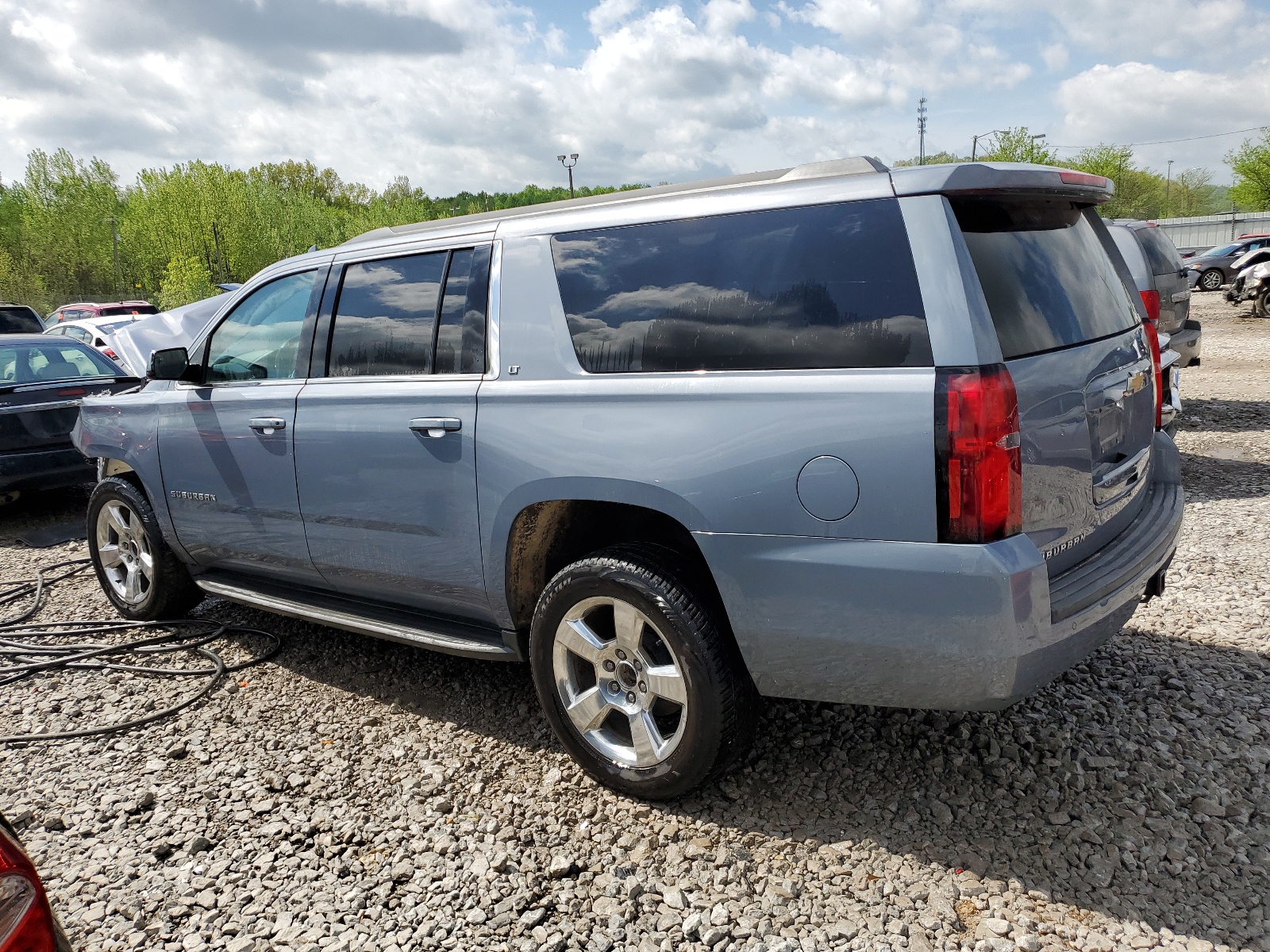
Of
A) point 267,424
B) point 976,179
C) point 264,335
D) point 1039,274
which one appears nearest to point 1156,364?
point 1039,274

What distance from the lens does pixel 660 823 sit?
10.0 ft

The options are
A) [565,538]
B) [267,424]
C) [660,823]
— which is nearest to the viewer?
[660,823]

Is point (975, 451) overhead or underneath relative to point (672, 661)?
overhead

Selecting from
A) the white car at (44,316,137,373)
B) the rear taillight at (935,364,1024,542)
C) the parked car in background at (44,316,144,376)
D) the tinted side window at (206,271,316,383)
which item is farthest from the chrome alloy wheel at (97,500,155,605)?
the white car at (44,316,137,373)

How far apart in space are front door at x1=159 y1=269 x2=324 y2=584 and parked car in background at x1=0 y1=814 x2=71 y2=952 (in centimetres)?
249

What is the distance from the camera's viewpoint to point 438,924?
2631 mm

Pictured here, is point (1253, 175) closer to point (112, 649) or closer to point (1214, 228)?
point (1214, 228)

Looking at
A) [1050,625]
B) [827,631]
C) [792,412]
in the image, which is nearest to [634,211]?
[792,412]

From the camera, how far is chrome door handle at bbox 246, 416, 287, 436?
A: 13.2 feet

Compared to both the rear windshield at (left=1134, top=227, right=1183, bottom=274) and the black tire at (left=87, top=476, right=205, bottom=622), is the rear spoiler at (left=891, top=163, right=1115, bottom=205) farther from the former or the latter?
the rear windshield at (left=1134, top=227, right=1183, bottom=274)

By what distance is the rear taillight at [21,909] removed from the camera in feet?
4.97

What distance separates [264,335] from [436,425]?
1460mm

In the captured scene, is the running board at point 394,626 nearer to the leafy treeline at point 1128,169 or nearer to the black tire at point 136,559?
the black tire at point 136,559

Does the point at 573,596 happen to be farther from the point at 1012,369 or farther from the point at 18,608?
the point at 18,608
